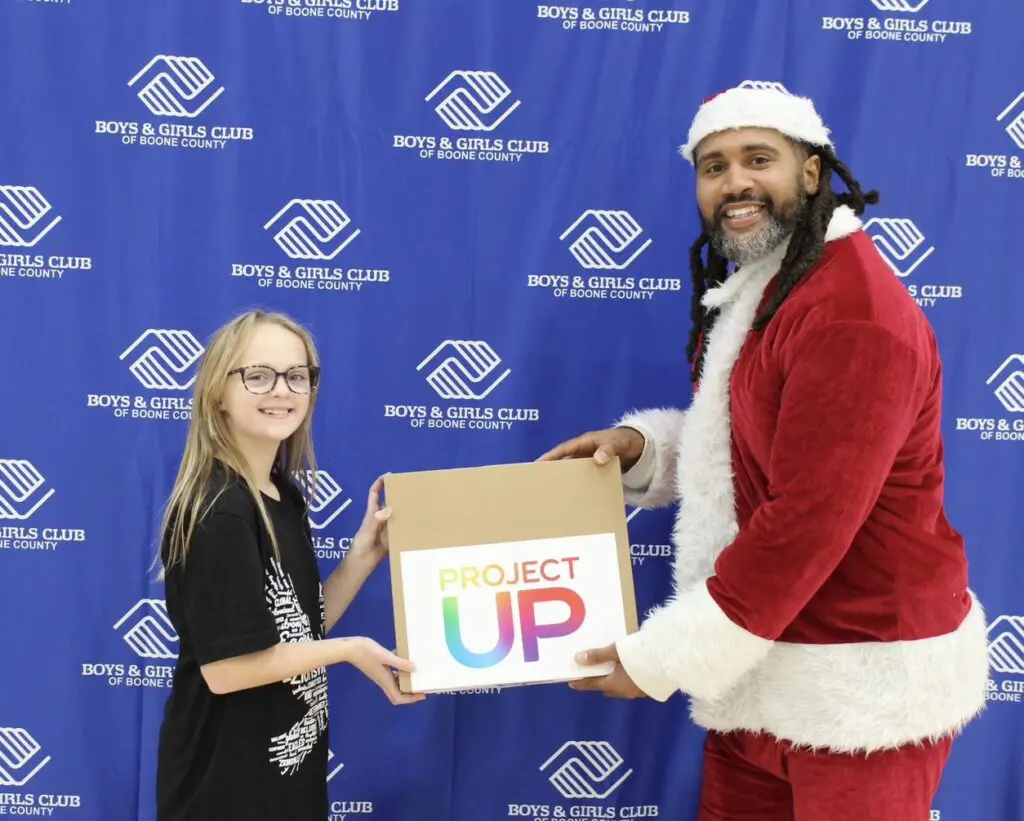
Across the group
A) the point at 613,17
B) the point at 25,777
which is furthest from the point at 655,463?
the point at 25,777

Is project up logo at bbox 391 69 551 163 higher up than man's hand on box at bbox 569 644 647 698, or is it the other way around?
project up logo at bbox 391 69 551 163

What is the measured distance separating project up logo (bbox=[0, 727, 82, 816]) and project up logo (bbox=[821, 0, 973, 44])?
8.95ft

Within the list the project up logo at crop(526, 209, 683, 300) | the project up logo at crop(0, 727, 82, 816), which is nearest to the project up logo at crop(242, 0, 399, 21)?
the project up logo at crop(526, 209, 683, 300)

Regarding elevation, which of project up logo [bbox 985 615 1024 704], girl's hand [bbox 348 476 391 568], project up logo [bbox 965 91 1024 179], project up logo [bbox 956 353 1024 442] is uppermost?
project up logo [bbox 965 91 1024 179]

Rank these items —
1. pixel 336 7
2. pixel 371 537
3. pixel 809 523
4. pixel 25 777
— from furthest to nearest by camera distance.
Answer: pixel 25 777 → pixel 336 7 → pixel 371 537 → pixel 809 523

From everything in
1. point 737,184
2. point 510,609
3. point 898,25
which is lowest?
point 510,609

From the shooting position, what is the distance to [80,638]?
1994 mm

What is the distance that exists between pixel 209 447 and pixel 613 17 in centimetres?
142

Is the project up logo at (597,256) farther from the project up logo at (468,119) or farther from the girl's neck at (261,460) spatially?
the girl's neck at (261,460)

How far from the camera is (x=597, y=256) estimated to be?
77.7 inches

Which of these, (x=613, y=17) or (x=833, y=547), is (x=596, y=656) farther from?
(x=613, y=17)

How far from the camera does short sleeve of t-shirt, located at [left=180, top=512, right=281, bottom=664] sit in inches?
49.1

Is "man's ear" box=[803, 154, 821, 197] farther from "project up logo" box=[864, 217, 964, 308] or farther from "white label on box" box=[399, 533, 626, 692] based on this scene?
"white label on box" box=[399, 533, 626, 692]

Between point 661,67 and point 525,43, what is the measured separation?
0.34 metres
